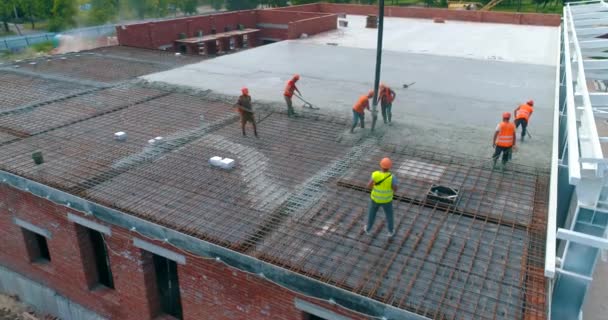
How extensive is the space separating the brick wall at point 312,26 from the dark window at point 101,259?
2184 cm

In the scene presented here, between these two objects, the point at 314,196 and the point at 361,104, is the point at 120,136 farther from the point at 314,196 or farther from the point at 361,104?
the point at 361,104

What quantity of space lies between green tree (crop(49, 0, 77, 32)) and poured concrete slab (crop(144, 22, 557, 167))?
98.2ft

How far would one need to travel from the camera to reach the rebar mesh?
7215mm

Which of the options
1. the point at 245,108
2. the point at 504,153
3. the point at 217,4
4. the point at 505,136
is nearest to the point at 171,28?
the point at 245,108

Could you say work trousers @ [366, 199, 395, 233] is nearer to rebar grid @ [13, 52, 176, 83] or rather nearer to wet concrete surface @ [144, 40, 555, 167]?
wet concrete surface @ [144, 40, 555, 167]

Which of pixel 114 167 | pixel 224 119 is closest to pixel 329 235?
pixel 114 167

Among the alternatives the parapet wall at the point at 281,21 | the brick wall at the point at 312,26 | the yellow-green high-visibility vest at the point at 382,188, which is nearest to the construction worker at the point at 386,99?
the yellow-green high-visibility vest at the point at 382,188

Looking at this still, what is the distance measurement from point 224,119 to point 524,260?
9.34m

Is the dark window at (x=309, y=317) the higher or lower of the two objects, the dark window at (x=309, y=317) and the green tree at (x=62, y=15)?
the lower

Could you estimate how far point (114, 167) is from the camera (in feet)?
36.3

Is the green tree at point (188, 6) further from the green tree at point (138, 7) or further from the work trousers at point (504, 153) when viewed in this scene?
the work trousers at point (504, 153)

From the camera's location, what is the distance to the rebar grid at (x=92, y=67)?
770 inches

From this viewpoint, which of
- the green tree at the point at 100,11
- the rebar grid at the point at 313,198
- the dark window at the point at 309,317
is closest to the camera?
the rebar grid at the point at 313,198

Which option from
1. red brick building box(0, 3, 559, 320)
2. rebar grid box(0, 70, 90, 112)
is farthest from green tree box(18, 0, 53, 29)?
red brick building box(0, 3, 559, 320)
